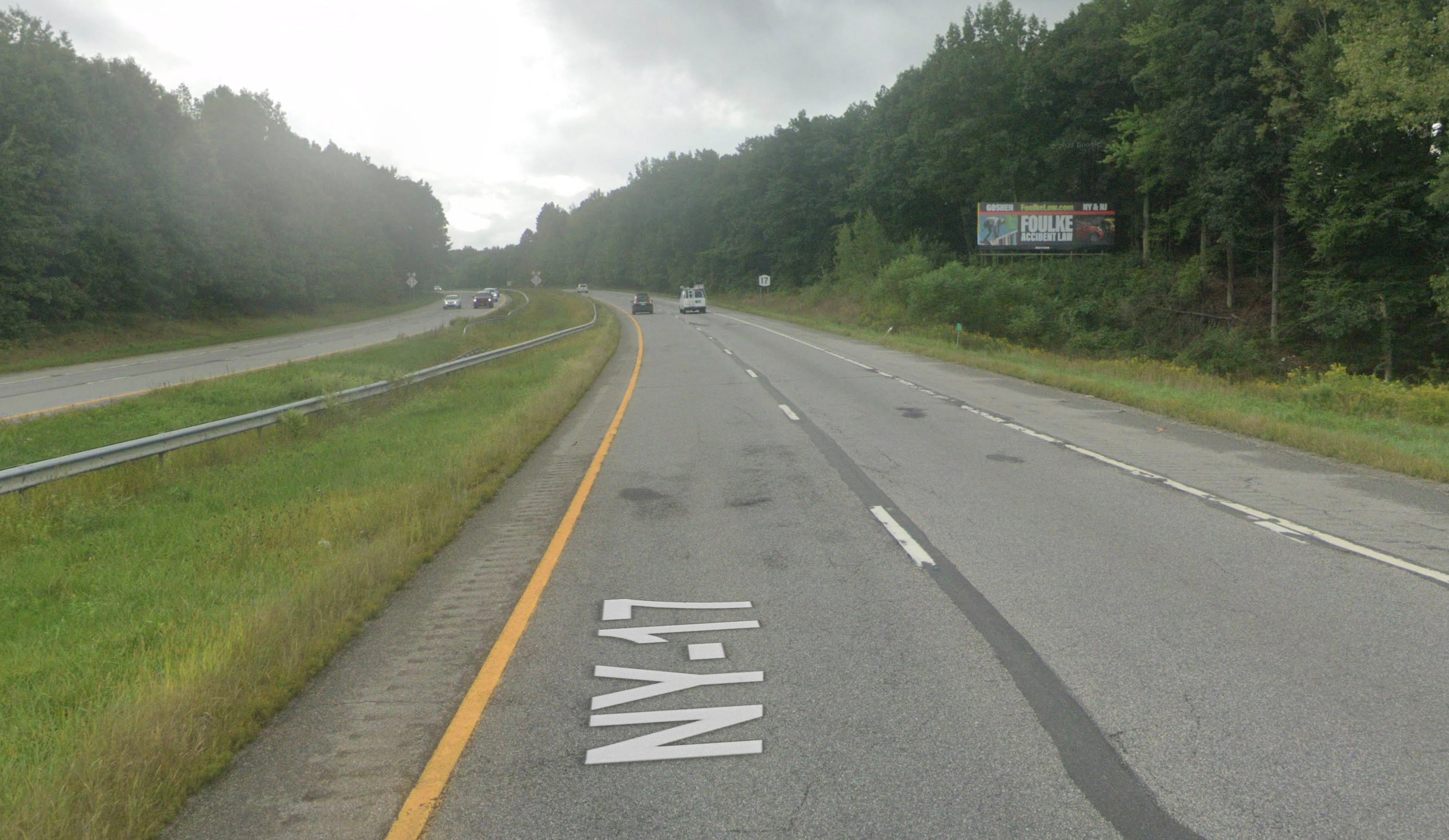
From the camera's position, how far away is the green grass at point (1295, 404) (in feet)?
39.0

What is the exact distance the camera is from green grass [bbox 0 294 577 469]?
→ 13.5 m

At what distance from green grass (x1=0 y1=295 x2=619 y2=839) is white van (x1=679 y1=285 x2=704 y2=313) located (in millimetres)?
57283

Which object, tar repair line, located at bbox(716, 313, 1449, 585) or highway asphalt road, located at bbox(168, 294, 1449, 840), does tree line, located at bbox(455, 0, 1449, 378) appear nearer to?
tar repair line, located at bbox(716, 313, 1449, 585)

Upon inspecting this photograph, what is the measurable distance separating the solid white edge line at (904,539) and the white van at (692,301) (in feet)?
204

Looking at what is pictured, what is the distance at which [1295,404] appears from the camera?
1720 cm

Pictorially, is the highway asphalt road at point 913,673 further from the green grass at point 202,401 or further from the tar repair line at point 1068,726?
the green grass at point 202,401

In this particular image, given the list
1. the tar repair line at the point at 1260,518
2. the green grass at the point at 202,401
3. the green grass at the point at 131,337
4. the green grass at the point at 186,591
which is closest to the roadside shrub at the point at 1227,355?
the tar repair line at the point at 1260,518

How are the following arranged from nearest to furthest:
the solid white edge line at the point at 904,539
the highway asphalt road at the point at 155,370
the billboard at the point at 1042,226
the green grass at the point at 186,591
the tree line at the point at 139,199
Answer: the green grass at the point at 186,591 < the solid white edge line at the point at 904,539 < the highway asphalt road at the point at 155,370 < the tree line at the point at 139,199 < the billboard at the point at 1042,226

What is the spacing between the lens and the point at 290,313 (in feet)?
206

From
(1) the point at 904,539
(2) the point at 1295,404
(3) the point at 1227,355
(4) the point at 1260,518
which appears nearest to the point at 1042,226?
(3) the point at 1227,355

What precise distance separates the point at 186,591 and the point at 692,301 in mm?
65088

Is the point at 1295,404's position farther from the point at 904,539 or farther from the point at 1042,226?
the point at 1042,226

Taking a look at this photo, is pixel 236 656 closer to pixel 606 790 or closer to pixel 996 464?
pixel 606 790

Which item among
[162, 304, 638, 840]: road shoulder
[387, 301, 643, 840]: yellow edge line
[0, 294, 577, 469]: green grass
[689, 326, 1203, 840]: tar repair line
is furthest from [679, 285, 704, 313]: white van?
[689, 326, 1203, 840]: tar repair line
